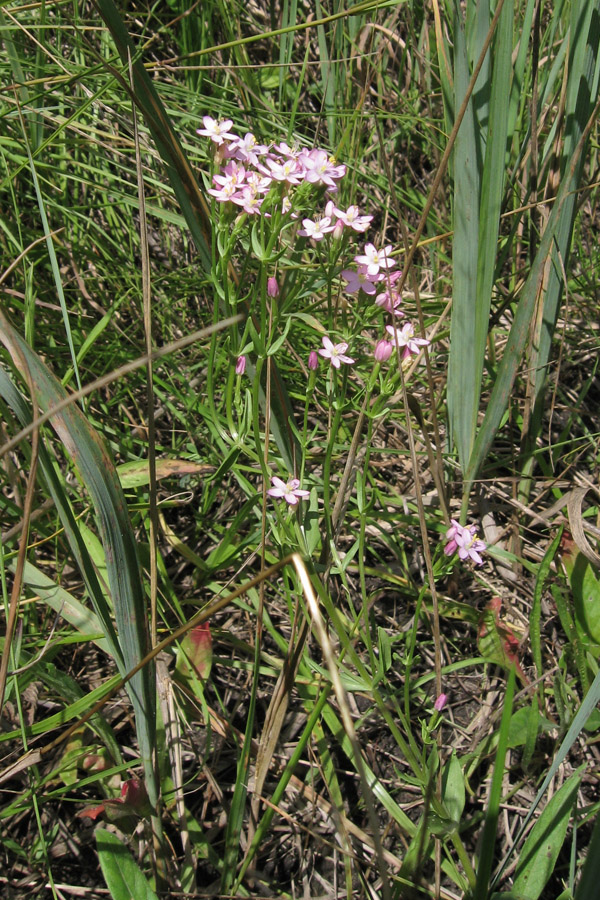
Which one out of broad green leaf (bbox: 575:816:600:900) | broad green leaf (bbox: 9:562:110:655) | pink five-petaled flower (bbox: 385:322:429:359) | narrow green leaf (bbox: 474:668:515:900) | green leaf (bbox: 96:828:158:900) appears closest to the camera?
broad green leaf (bbox: 575:816:600:900)

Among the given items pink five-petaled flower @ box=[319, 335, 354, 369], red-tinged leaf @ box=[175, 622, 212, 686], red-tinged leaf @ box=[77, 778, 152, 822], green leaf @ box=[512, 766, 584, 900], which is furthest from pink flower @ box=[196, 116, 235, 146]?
green leaf @ box=[512, 766, 584, 900]

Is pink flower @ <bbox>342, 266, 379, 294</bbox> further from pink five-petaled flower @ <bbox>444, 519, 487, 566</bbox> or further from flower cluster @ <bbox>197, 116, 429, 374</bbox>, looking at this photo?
pink five-petaled flower @ <bbox>444, 519, 487, 566</bbox>

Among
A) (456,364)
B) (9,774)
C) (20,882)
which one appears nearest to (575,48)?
(456,364)


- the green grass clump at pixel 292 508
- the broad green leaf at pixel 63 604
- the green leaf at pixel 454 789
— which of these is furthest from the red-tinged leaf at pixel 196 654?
the green leaf at pixel 454 789

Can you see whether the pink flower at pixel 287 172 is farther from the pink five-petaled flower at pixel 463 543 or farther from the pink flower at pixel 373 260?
the pink five-petaled flower at pixel 463 543

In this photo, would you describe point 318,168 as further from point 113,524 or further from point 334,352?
point 113,524
